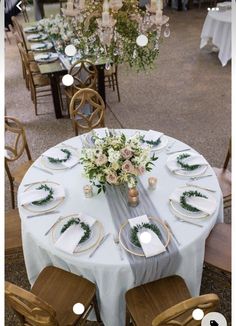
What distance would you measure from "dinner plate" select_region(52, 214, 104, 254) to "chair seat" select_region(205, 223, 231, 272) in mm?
676

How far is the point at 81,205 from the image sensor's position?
6.74 feet

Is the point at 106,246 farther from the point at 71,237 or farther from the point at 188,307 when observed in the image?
the point at 188,307

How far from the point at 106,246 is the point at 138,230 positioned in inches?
7.6

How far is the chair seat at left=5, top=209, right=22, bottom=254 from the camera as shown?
2.15 m

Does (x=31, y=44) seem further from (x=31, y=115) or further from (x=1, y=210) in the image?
(x=1, y=210)

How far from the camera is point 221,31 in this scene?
542 cm

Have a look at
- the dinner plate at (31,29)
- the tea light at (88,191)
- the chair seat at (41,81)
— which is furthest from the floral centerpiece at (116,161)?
the dinner plate at (31,29)

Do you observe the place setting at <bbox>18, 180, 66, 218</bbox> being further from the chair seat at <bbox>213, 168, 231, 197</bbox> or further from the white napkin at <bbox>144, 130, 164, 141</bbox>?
the chair seat at <bbox>213, 168, 231, 197</bbox>

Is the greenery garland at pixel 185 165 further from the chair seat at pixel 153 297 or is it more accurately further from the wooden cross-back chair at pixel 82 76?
the wooden cross-back chair at pixel 82 76

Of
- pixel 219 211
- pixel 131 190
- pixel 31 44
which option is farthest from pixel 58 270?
pixel 31 44

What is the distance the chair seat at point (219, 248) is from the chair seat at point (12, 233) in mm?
1188

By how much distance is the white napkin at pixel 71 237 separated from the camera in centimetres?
178

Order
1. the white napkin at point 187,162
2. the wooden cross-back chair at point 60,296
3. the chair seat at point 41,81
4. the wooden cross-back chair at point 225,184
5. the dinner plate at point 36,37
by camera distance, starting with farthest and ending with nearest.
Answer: the dinner plate at point 36,37
the chair seat at point 41,81
the wooden cross-back chair at point 225,184
the white napkin at point 187,162
the wooden cross-back chair at point 60,296

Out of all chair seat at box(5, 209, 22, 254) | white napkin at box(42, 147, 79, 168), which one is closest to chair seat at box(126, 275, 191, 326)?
chair seat at box(5, 209, 22, 254)
